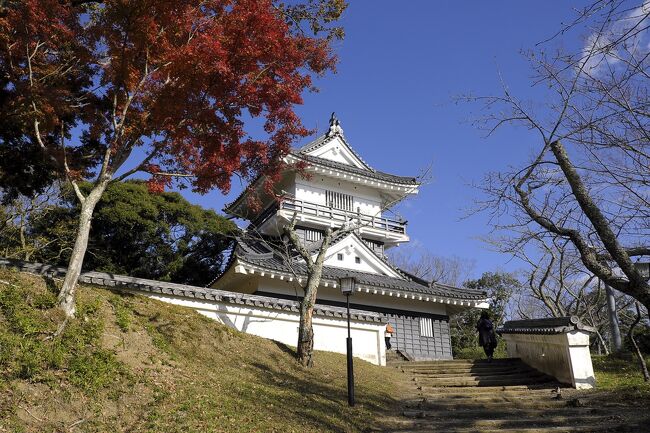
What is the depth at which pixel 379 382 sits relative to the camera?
13062 mm

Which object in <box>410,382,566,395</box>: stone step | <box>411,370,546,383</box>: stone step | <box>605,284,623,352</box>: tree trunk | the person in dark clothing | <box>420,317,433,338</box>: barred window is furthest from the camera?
<box>420,317,433,338</box>: barred window

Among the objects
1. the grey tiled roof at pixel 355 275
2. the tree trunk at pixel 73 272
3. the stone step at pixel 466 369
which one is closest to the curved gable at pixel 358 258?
the grey tiled roof at pixel 355 275

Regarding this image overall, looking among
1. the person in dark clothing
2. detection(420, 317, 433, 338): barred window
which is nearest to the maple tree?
the person in dark clothing

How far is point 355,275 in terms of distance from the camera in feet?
72.3

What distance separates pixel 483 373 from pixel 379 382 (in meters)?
4.31

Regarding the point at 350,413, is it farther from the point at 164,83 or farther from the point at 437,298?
the point at 437,298

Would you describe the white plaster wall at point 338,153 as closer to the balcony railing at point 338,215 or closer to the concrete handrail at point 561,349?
the balcony railing at point 338,215

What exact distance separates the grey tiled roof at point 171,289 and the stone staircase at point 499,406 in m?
3.26

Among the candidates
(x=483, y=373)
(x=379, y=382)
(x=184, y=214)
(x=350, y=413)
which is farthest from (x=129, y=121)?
(x=184, y=214)

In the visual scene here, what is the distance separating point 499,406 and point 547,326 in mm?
4214

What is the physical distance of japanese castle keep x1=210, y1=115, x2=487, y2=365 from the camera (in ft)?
51.8

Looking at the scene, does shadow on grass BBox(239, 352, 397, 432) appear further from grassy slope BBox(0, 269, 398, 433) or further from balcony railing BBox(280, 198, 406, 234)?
balcony railing BBox(280, 198, 406, 234)

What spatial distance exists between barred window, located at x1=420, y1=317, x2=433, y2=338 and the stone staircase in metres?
6.43

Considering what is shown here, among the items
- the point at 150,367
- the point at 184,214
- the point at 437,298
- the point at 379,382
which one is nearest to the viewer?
the point at 150,367
